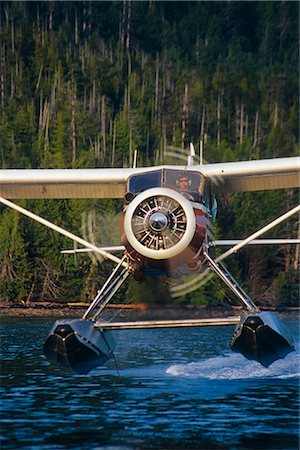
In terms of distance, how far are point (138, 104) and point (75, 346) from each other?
40.2 meters

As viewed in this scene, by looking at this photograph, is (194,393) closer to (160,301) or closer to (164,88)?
(160,301)

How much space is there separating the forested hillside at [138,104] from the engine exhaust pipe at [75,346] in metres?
4.21

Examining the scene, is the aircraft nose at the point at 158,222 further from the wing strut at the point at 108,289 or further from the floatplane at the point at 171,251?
the wing strut at the point at 108,289

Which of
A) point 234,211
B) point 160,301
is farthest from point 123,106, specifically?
point 160,301

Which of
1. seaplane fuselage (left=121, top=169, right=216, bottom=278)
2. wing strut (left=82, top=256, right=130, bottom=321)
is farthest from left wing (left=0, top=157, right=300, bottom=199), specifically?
wing strut (left=82, top=256, right=130, bottom=321)

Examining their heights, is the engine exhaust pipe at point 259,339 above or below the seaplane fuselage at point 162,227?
below

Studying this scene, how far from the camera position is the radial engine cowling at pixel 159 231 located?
38.5 ft

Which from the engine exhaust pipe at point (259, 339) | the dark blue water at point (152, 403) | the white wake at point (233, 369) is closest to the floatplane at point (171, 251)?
the engine exhaust pipe at point (259, 339)

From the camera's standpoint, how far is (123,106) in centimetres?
5188

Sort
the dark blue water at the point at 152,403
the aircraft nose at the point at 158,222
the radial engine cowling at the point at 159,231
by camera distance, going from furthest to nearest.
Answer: the radial engine cowling at the point at 159,231
the aircraft nose at the point at 158,222
the dark blue water at the point at 152,403

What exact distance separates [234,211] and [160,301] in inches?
767

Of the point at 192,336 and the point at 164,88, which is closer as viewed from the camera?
the point at 192,336

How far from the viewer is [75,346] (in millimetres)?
11938

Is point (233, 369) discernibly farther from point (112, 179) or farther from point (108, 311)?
point (108, 311)
